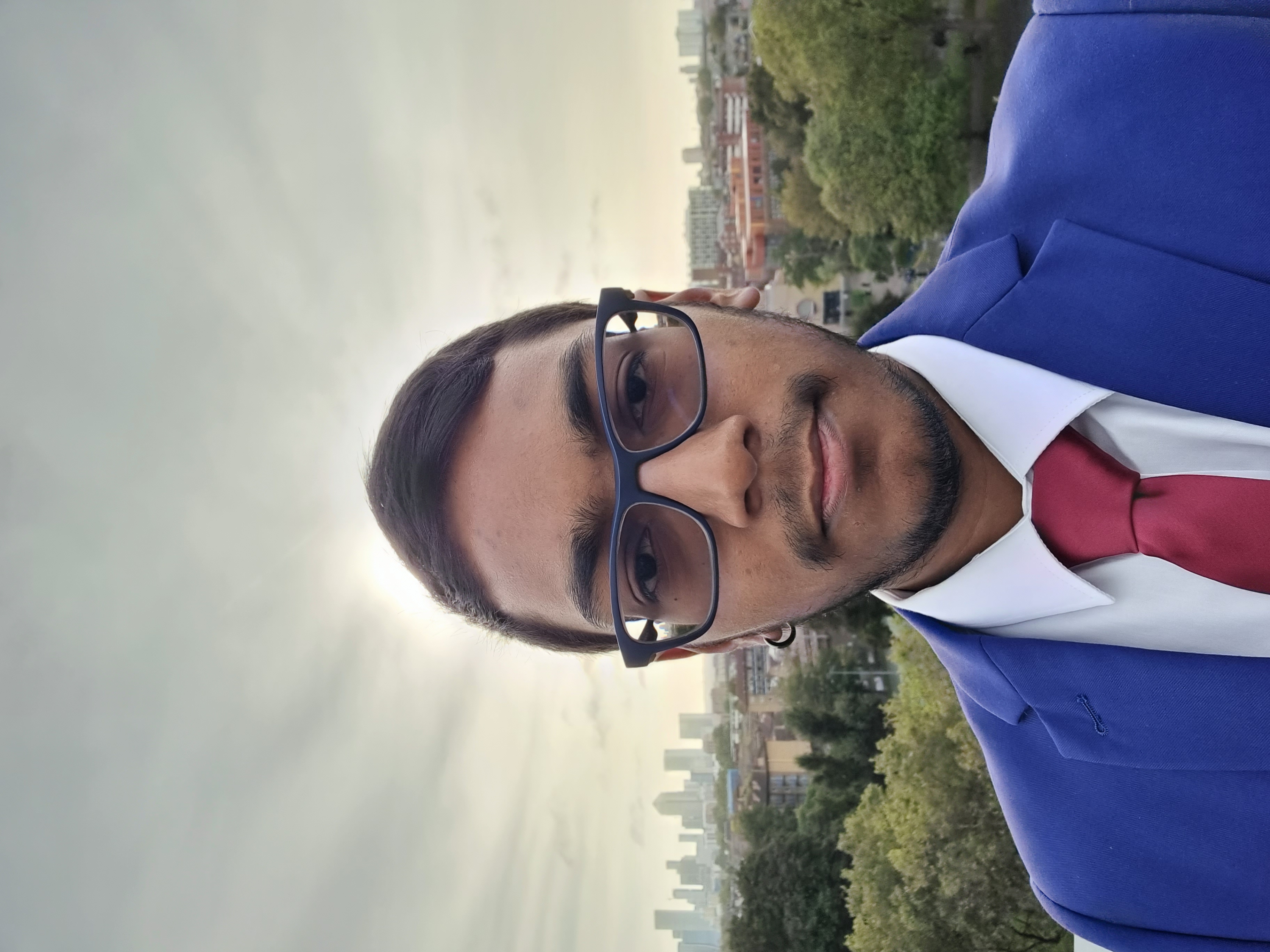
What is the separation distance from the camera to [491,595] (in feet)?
10.5

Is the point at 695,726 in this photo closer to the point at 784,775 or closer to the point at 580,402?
the point at 784,775

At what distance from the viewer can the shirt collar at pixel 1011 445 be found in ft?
8.28

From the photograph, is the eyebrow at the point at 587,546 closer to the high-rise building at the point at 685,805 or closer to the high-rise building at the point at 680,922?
the high-rise building at the point at 680,922

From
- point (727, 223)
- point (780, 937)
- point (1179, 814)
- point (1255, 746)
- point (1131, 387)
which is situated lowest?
point (780, 937)

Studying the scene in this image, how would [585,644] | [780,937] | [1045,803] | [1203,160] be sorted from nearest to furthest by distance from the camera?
[1203,160] < [1045,803] < [585,644] < [780,937]

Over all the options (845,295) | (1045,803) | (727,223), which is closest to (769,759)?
(845,295)

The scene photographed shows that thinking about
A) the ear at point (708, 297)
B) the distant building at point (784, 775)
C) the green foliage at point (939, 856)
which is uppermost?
the ear at point (708, 297)

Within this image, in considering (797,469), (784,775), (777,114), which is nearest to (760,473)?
(797,469)

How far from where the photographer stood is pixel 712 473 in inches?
97.7

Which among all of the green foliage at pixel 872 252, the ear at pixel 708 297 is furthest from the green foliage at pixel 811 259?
the ear at pixel 708 297

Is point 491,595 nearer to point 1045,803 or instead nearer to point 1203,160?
point 1045,803

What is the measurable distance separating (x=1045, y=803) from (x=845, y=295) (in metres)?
29.4

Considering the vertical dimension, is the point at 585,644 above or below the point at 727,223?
above

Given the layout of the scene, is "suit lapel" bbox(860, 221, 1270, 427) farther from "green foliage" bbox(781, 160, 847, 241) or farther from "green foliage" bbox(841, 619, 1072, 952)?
"green foliage" bbox(781, 160, 847, 241)
